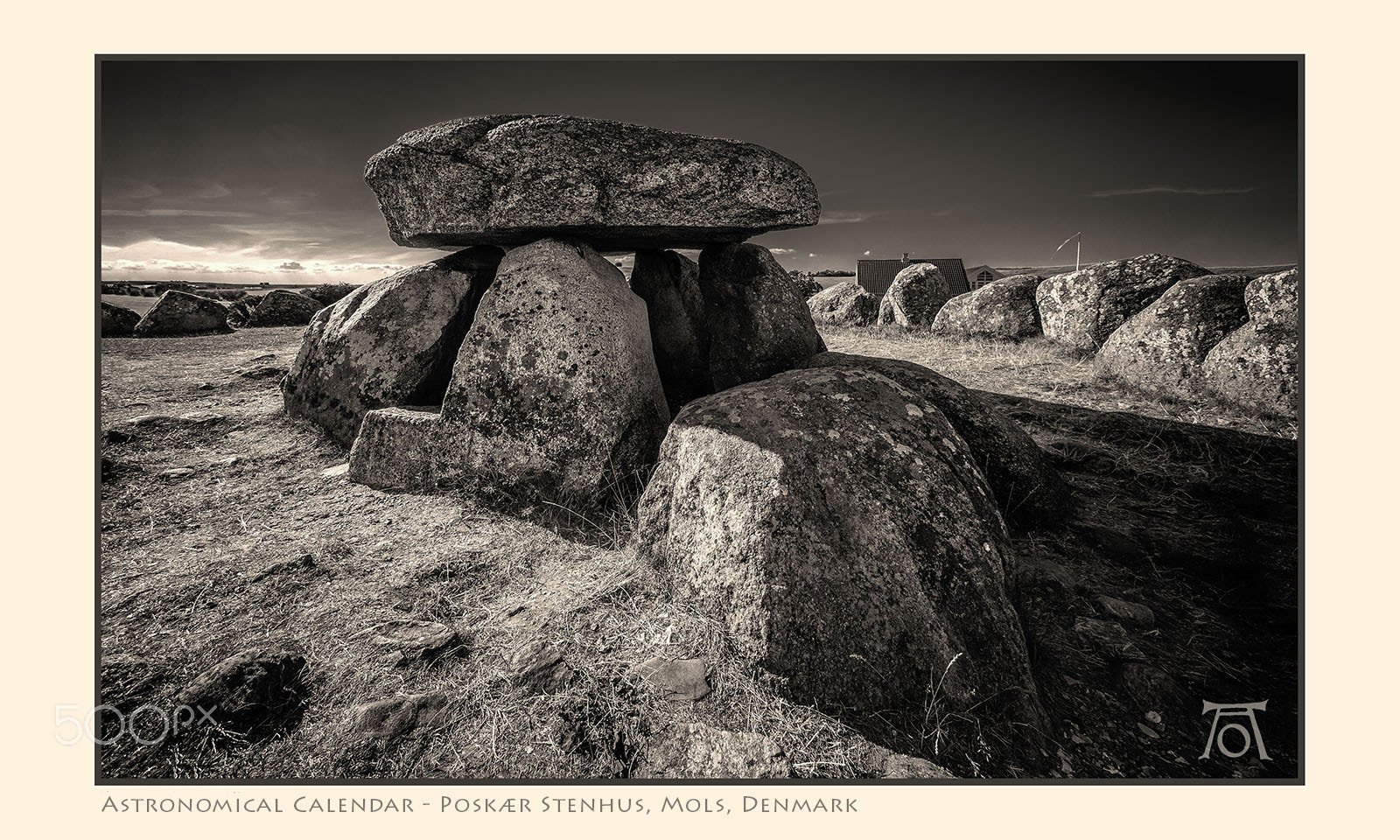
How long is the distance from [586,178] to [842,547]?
316 centimetres

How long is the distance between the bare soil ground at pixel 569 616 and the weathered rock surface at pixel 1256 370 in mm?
934

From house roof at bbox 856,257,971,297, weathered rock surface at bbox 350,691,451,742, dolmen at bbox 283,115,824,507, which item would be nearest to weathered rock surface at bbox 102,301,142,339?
dolmen at bbox 283,115,824,507

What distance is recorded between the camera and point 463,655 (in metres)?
3.13

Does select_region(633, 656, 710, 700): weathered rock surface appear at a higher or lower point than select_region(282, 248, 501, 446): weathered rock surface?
lower

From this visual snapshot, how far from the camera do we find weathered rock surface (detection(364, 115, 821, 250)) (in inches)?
179

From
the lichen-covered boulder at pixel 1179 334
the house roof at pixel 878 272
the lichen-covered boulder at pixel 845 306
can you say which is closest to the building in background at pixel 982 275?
the house roof at pixel 878 272

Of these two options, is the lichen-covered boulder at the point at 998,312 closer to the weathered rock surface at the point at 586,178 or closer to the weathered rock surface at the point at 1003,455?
the weathered rock surface at the point at 1003,455

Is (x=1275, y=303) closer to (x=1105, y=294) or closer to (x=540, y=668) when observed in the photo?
(x=1105, y=294)

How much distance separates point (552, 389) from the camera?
4625mm

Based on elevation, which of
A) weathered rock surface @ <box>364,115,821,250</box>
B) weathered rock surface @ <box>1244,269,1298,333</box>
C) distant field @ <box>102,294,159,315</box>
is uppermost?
distant field @ <box>102,294,159,315</box>

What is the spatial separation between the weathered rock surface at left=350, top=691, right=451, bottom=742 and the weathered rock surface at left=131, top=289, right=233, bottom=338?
48.6 ft

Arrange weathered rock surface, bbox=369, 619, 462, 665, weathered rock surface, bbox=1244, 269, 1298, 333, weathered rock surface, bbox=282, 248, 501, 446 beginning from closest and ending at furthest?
1. weathered rock surface, bbox=369, 619, 462, 665
2. weathered rock surface, bbox=282, 248, 501, 446
3. weathered rock surface, bbox=1244, 269, 1298, 333

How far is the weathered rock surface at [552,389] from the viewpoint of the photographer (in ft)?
15.0

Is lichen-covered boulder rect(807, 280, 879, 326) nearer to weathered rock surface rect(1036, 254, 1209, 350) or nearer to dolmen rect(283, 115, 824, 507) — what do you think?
weathered rock surface rect(1036, 254, 1209, 350)
